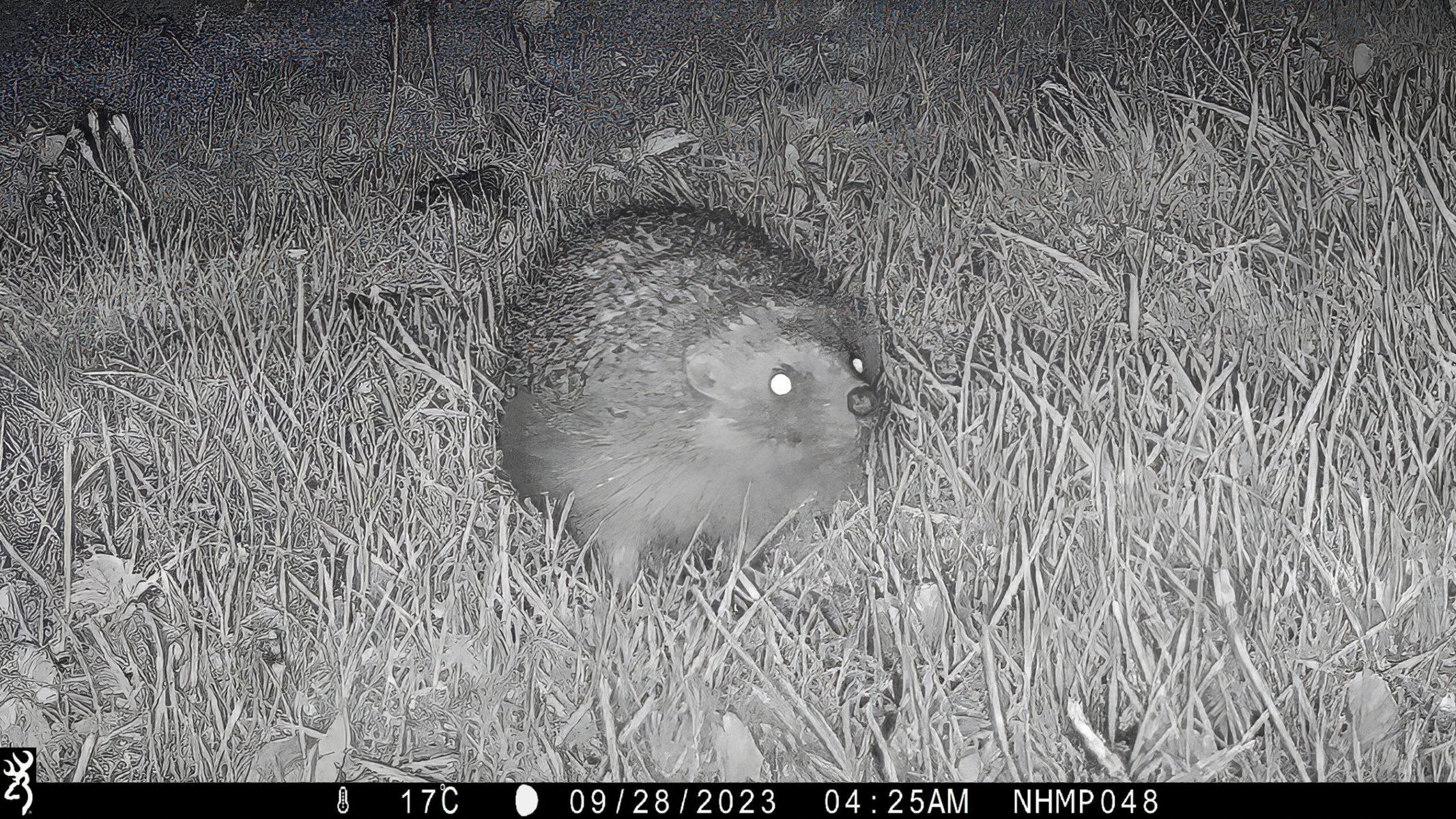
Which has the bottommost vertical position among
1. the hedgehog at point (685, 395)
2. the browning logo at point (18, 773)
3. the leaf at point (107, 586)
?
the browning logo at point (18, 773)

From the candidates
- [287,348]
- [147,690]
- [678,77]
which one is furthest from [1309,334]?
[147,690]

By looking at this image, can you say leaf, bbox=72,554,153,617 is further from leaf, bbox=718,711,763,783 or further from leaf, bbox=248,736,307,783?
leaf, bbox=718,711,763,783

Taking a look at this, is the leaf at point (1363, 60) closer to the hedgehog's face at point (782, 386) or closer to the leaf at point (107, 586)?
the hedgehog's face at point (782, 386)

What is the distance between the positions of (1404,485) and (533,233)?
0.94 metres

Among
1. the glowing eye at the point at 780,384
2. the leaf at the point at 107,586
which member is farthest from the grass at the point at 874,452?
the glowing eye at the point at 780,384

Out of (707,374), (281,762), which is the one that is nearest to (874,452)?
(707,374)

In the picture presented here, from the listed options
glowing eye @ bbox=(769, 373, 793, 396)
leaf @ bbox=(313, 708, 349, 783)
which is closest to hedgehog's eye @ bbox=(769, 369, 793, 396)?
glowing eye @ bbox=(769, 373, 793, 396)

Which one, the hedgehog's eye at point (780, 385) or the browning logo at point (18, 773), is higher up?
the hedgehog's eye at point (780, 385)

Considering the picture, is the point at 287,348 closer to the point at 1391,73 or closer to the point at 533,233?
the point at 533,233

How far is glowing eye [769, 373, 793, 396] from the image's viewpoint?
0.88 meters

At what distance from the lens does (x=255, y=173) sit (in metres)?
0.94

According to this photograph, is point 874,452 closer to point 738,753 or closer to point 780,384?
point 780,384

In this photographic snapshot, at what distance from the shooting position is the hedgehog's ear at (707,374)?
879 mm

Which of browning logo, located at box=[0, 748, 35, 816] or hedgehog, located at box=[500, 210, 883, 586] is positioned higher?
hedgehog, located at box=[500, 210, 883, 586]
